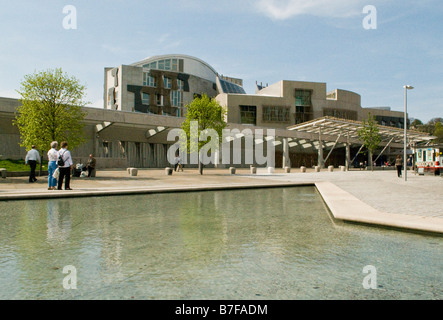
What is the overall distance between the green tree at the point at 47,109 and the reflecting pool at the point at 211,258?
40.6 ft

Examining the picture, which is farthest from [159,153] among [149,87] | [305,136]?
[149,87]

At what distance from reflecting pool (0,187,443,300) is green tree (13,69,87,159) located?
40.6 ft

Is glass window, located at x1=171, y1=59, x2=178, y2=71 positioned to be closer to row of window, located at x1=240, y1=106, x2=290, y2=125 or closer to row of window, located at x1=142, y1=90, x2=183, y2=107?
row of window, located at x1=142, y1=90, x2=183, y2=107

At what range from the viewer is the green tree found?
1847 centimetres

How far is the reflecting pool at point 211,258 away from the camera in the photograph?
3107 millimetres

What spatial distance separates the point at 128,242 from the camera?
5062 millimetres

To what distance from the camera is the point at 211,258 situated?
4.19 metres

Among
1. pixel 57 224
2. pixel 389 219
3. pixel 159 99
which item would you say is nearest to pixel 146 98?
pixel 159 99

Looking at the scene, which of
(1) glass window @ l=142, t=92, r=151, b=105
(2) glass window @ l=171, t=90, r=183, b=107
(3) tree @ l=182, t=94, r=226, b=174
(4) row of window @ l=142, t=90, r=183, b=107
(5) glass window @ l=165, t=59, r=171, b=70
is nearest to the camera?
(3) tree @ l=182, t=94, r=226, b=174

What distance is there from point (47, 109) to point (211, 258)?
18.1m

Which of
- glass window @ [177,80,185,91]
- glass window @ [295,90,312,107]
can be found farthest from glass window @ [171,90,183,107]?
glass window @ [295,90,312,107]

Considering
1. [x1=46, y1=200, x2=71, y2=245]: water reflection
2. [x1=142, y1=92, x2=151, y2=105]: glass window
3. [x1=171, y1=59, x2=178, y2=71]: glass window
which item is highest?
[x1=171, y1=59, x2=178, y2=71]: glass window

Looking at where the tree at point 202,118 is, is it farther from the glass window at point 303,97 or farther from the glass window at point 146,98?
the glass window at point 303,97

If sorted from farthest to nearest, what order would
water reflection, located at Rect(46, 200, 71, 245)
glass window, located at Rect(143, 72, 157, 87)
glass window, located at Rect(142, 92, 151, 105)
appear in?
glass window, located at Rect(143, 72, 157, 87) → glass window, located at Rect(142, 92, 151, 105) → water reflection, located at Rect(46, 200, 71, 245)
